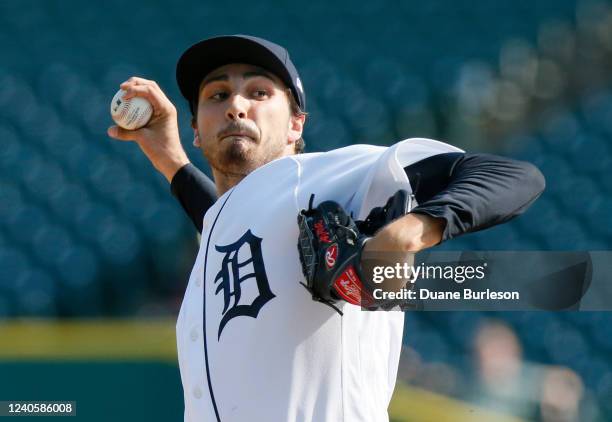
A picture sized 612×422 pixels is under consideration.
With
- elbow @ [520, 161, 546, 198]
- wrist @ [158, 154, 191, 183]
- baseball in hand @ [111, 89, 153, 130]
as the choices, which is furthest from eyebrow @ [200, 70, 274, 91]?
elbow @ [520, 161, 546, 198]

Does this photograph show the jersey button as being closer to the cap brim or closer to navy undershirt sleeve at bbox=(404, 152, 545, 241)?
navy undershirt sleeve at bbox=(404, 152, 545, 241)

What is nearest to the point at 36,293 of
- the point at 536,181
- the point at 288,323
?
the point at 288,323

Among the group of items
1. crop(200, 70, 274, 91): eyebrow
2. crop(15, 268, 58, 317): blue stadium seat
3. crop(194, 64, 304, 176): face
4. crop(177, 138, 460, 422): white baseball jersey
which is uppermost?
crop(15, 268, 58, 317): blue stadium seat

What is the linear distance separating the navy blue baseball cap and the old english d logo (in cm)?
41

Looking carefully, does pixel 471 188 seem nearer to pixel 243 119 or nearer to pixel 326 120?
pixel 243 119

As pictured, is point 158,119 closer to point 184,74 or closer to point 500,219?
point 184,74

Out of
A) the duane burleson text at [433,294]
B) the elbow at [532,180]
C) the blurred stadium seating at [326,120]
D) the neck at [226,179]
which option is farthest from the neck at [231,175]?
the blurred stadium seating at [326,120]

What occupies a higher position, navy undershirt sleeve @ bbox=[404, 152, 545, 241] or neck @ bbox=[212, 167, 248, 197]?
neck @ bbox=[212, 167, 248, 197]

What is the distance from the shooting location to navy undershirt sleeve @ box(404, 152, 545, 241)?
99 centimetres

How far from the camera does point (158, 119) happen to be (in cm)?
194

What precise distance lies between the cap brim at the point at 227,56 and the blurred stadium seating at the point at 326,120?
1346 millimetres

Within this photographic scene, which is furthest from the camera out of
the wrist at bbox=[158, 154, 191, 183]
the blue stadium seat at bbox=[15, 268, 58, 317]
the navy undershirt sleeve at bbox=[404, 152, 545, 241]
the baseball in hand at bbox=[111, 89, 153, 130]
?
the blue stadium seat at bbox=[15, 268, 58, 317]

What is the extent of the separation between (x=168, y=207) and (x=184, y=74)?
1463mm

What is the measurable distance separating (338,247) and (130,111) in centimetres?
91
